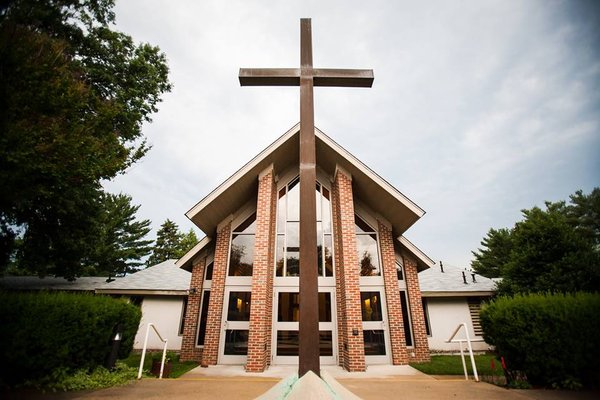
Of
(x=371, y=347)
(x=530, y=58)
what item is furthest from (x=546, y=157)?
(x=371, y=347)

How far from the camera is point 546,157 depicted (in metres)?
12.7

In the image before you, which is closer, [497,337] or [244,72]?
[244,72]

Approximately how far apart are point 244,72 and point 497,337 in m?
6.15

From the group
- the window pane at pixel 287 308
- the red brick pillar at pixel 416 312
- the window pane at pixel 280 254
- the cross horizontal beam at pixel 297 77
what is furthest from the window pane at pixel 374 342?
the cross horizontal beam at pixel 297 77

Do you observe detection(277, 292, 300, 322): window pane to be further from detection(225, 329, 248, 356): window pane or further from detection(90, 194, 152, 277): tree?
detection(90, 194, 152, 277): tree

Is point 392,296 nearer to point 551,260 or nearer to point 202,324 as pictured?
point 551,260

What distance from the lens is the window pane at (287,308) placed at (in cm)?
886

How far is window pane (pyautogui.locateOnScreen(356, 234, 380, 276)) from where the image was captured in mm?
9586

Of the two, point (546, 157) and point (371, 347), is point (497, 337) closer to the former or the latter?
point (371, 347)

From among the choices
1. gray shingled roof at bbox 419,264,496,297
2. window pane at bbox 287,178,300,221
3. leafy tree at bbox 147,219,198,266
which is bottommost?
gray shingled roof at bbox 419,264,496,297

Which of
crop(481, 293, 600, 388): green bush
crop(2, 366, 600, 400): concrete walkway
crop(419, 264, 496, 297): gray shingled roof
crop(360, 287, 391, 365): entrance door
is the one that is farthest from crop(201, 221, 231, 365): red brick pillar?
crop(419, 264, 496, 297): gray shingled roof

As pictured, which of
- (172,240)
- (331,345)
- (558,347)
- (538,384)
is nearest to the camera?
(558,347)

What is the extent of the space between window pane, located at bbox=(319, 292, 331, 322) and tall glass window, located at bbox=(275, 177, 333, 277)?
70 centimetres

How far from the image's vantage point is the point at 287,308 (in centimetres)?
894
